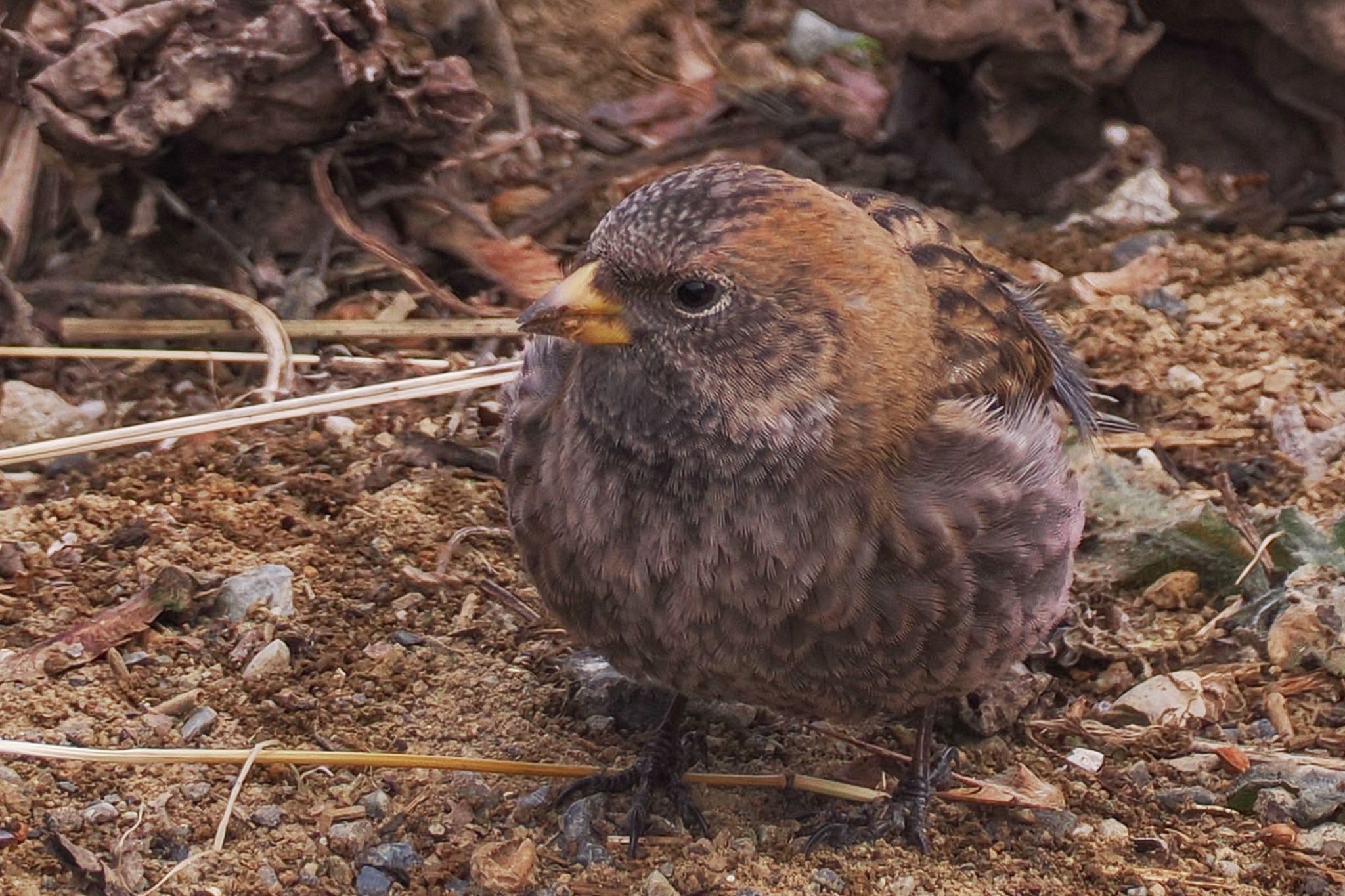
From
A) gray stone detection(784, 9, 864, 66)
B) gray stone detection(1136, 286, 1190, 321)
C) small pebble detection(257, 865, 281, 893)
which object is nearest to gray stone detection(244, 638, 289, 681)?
small pebble detection(257, 865, 281, 893)

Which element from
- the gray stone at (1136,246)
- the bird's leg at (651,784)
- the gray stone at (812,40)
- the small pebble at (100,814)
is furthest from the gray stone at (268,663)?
the gray stone at (812,40)

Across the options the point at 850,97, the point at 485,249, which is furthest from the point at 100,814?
the point at 850,97

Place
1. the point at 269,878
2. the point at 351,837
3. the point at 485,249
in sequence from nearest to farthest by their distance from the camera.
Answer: the point at 269,878 → the point at 351,837 → the point at 485,249

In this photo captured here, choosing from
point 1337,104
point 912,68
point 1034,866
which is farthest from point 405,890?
point 1337,104

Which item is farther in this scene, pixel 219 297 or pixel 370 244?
pixel 370 244

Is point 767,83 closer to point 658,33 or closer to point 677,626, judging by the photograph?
point 658,33

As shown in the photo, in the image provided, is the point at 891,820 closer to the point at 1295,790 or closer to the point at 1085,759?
the point at 1085,759

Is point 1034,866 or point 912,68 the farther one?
point 912,68
